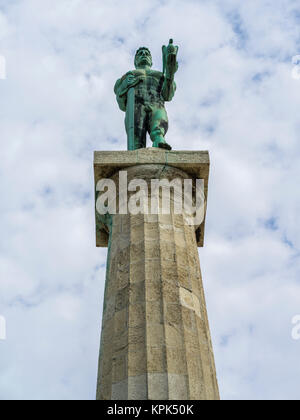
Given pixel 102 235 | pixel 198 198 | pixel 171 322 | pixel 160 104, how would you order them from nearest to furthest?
pixel 171 322 → pixel 198 198 → pixel 102 235 → pixel 160 104

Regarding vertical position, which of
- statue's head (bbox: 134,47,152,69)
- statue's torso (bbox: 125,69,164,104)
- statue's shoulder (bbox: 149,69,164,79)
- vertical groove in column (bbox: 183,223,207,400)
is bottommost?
vertical groove in column (bbox: 183,223,207,400)

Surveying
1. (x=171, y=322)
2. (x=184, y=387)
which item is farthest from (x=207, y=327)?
(x=184, y=387)

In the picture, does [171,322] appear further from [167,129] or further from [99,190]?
[167,129]

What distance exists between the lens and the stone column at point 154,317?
27.1 ft

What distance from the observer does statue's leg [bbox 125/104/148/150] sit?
13.8m

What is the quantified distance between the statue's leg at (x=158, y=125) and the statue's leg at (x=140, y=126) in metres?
0.18

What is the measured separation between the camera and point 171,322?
29.5 feet

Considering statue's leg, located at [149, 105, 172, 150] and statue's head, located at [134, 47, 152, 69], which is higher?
statue's head, located at [134, 47, 152, 69]

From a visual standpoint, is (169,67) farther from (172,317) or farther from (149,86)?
(172,317)

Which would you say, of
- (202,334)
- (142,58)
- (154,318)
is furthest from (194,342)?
(142,58)

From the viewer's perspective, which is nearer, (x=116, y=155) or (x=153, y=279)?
(x=153, y=279)

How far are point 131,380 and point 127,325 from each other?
1009 mm

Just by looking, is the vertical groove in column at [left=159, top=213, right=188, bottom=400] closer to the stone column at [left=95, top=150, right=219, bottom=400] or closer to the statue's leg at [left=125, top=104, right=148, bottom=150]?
the stone column at [left=95, top=150, right=219, bottom=400]

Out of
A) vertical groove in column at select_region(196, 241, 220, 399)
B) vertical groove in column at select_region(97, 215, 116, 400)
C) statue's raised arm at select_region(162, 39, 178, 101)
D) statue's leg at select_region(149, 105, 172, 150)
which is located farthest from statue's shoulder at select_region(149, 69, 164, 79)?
vertical groove in column at select_region(196, 241, 220, 399)
